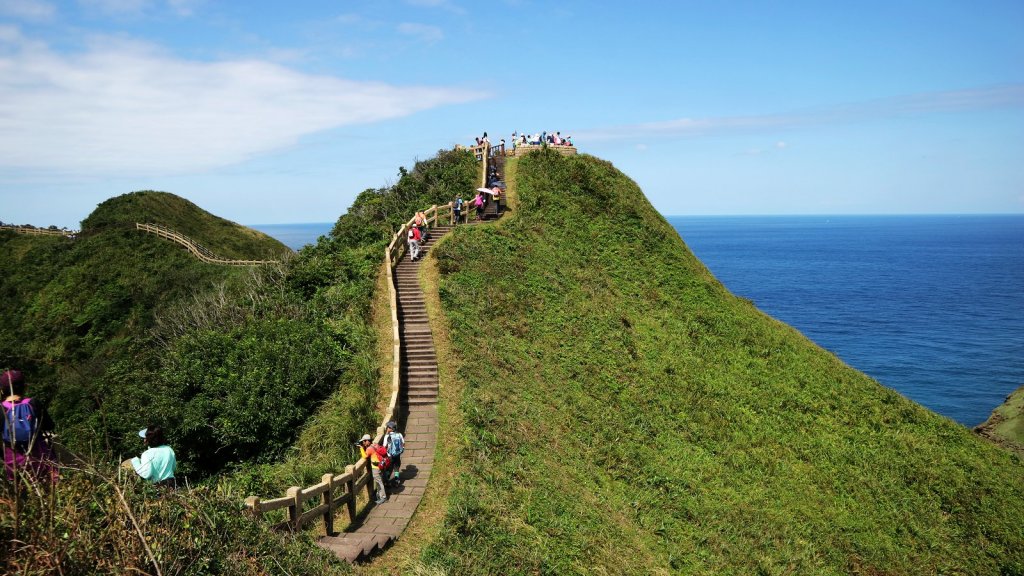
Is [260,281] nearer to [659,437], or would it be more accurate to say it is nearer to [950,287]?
[659,437]

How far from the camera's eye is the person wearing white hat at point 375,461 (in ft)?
49.5

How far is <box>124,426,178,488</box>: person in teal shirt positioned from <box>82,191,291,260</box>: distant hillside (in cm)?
5915

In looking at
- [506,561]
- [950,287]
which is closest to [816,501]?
[506,561]

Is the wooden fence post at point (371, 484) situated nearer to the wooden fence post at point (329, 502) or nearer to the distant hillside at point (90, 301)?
the wooden fence post at point (329, 502)

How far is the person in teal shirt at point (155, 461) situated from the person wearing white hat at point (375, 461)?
5.64 meters

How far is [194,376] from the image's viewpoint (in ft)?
60.1

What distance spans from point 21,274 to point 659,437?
189ft

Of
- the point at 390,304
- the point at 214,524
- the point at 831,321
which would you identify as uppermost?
the point at 390,304

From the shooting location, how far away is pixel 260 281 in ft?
103

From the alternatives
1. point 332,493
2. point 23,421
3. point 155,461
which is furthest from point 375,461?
point 23,421

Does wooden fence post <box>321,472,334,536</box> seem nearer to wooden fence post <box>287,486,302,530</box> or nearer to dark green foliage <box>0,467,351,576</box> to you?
wooden fence post <box>287,486,302,530</box>

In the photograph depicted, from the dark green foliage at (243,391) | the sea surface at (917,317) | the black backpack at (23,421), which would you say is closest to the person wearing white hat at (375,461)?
the dark green foliage at (243,391)

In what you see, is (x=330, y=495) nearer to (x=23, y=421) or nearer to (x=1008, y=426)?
(x=23, y=421)

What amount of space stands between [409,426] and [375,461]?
376 cm
